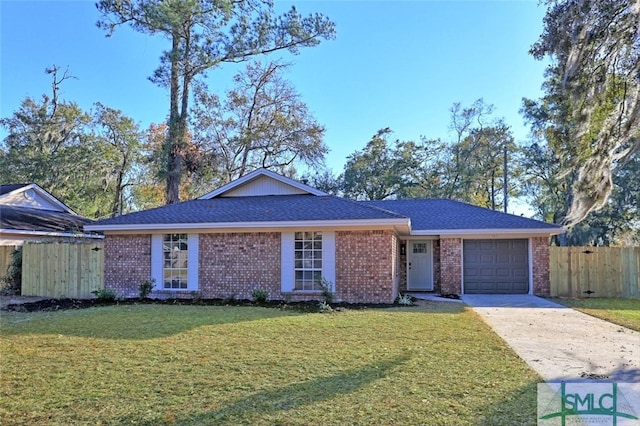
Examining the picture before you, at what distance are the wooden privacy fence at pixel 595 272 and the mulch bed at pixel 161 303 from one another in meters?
6.72

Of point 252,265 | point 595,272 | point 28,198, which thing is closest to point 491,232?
point 595,272

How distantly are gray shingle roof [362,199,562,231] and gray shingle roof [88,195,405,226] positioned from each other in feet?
12.1

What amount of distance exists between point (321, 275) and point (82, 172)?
2482 cm

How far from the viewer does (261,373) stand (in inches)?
203

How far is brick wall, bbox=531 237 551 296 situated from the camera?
48.1ft

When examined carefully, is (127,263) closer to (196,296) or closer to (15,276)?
(196,296)

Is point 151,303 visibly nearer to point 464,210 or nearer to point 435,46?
point 435,46

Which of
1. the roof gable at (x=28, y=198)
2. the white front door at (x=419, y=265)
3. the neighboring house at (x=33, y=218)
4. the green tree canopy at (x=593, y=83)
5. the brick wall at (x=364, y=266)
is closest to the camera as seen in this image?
the green tree canopy at (x=593, y=83)

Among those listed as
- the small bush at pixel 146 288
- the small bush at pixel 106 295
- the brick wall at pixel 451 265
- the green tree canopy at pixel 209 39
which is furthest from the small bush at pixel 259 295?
the green tree canopy at pixel 209 39

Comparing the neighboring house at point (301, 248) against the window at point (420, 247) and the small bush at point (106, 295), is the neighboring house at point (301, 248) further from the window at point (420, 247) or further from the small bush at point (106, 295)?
the small bush at point (106, 295)

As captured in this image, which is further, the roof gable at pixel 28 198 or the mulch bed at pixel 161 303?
the roof gable at pixel 28 198

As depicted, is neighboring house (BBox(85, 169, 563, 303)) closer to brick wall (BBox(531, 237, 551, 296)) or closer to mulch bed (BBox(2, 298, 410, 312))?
brick wall (BBox(531, 237, 551, 296))

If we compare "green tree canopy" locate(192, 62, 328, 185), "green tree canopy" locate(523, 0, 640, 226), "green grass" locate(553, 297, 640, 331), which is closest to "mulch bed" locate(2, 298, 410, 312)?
"green grass" locate(553, 297, 640, 331)

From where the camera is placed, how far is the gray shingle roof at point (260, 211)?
39.7 ft
